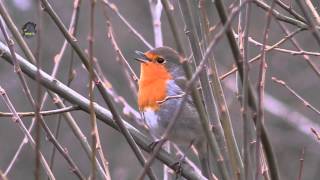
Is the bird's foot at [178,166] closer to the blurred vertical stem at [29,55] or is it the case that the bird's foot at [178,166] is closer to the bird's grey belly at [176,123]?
the blurred vertical stem at [29,55]

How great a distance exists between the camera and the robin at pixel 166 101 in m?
4.39

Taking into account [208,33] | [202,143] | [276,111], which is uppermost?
[208,33]

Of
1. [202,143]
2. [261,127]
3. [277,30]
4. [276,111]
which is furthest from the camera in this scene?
[277,30]

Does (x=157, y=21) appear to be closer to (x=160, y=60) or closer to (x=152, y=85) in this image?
(x=152, y=85)

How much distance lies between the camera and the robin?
439cm

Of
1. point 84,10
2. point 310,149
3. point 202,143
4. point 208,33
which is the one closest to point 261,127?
point 208,33

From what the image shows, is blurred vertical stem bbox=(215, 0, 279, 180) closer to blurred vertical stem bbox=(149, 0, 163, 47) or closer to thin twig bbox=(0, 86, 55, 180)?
thin twig bbox=(0, 86, 55, 180)

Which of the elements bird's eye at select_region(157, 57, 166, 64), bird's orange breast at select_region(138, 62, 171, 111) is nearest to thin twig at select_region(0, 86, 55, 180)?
bird's orange breast at select_region(138, 62, 171, 111)

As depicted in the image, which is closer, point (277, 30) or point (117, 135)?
point (277, 30)

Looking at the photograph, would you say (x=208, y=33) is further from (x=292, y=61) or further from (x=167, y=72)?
(x=292, y=61)

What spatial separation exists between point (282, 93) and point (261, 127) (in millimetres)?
8514

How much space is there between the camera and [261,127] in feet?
8.00

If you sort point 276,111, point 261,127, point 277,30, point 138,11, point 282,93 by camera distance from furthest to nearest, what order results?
point 138,11 < point 282,93 < point 277,30 < point 276,111 < point 261,127

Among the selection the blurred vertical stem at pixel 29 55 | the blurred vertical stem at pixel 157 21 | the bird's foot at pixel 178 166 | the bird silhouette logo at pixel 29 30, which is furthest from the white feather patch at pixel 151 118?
the bird silhouette logo at pixel 29 30
